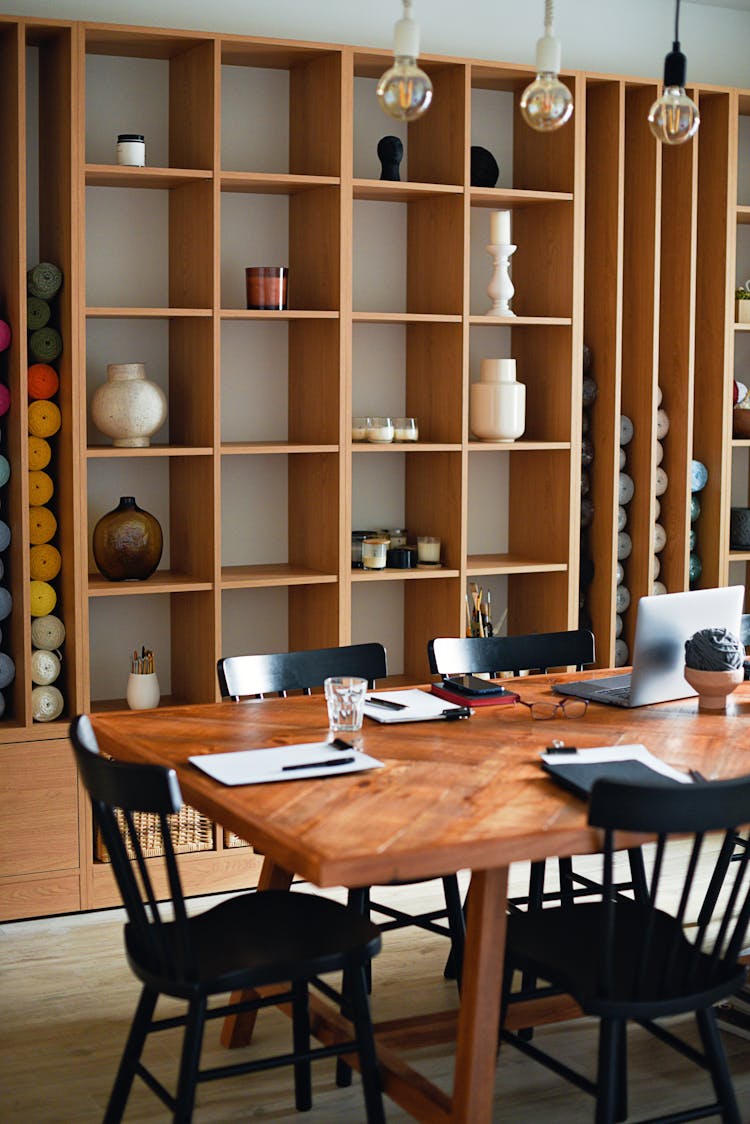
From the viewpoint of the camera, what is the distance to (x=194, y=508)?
14.7 feet

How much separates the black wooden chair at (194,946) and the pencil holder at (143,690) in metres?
1.63

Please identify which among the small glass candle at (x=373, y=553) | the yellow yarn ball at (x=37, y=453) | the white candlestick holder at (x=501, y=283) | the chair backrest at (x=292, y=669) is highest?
the white candlestick holder at (x=501, y=283)

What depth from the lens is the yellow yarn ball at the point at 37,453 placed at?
418cm

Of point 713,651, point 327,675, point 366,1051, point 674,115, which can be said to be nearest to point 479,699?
point 327,675

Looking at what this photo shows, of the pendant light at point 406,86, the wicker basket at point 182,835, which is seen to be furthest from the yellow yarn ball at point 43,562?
the pendant light at point 406,86

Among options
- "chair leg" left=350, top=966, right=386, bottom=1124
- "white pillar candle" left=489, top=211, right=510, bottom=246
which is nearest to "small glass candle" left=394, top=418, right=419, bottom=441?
"white pillar candle" left=489, top=211, right=510, bottom=246

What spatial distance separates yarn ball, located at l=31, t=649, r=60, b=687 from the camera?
4160mm

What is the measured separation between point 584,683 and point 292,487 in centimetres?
163

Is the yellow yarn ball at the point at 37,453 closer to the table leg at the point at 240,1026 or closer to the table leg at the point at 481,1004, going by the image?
the table leg at the point at 240,1026

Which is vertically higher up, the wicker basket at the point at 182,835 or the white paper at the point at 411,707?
the white paper at the point at 411,707

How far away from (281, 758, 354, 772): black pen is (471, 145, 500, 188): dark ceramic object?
2655mm

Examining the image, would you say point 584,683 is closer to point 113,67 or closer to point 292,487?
point 292,487

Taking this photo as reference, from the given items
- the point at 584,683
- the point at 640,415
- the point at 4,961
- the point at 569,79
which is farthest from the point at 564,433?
the point at 4,961

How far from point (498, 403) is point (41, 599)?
1633 mm
